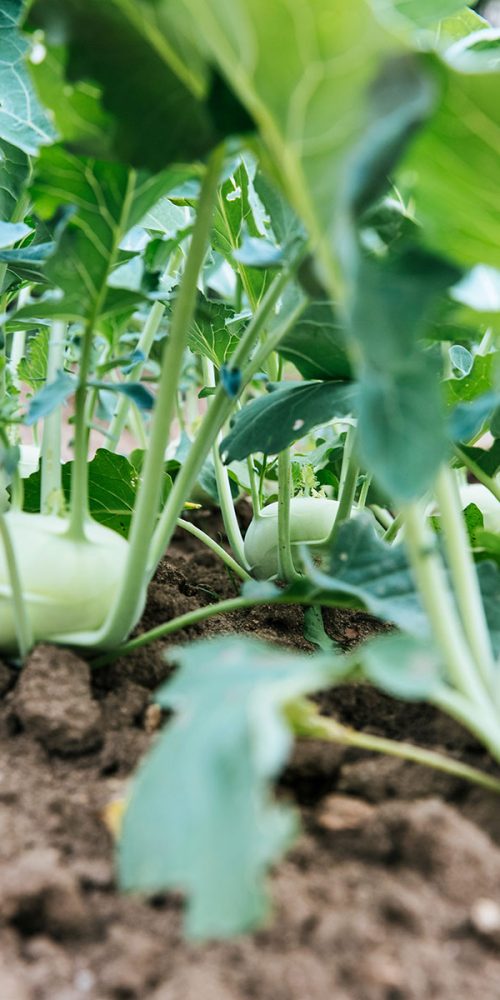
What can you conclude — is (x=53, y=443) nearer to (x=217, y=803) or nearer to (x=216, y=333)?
(x=216, y=333)

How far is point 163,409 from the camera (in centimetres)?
63

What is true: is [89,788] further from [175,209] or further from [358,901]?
[175,209]

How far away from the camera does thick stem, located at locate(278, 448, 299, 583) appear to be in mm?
962

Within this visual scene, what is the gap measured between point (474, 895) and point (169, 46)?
516mm

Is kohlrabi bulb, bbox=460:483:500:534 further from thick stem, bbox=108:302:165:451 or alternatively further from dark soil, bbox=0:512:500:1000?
dark soil, bbox=0:512:500:1000

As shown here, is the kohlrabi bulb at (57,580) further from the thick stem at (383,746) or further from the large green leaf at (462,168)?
the large green leaf at (462,168)

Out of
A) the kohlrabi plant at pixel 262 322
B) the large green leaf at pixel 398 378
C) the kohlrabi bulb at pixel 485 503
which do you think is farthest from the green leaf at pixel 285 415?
the kohlrabi bulb at pixel 485 503

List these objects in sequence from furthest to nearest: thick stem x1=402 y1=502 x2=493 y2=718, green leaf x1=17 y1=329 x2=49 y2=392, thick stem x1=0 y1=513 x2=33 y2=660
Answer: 1. green leaf x1=17 y1=329 x2=49 y2=392
2. thick stem x1=0 y1=513 x2=33 y2=660
3. thick stem x1=402 y1=502 x2=493 y2=718

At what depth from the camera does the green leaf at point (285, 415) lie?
81 cm

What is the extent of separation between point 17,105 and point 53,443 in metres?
0.31

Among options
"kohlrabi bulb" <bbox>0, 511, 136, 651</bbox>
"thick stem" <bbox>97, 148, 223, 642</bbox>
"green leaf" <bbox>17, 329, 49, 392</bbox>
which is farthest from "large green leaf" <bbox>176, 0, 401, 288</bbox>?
"green leaf" <bbox>17, 329, 49, 392</bbox>

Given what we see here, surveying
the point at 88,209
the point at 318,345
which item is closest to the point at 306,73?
the point at 88,209

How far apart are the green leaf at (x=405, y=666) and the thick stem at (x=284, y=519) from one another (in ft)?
1.62

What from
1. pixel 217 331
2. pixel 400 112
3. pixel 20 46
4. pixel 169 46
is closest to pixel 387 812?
pixel 400 112
